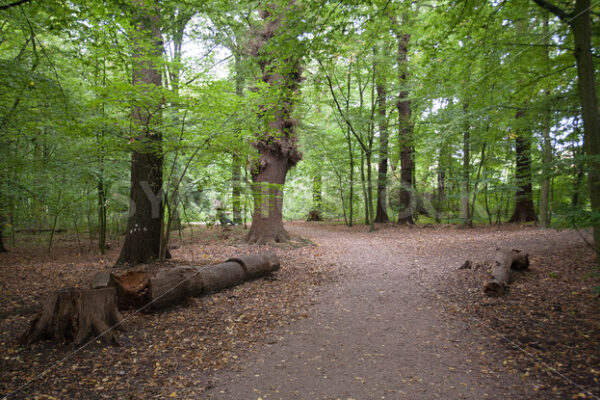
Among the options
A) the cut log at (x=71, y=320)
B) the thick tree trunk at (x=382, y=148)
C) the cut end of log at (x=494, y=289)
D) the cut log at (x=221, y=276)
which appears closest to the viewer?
the cut log at (x=71, y=320)

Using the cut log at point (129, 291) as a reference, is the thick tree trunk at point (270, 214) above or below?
above

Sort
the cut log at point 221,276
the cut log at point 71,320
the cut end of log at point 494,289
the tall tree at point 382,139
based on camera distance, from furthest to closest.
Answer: the tall tree at point 382,139
the cut log at point 221,276
the cut end of log at point 494,289
the cut log at point 71,320

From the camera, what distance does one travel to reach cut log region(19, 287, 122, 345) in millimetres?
3502

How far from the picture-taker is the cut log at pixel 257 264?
6.34 metres

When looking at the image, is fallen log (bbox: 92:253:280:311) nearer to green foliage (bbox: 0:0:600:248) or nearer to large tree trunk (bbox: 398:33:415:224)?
green foliage (bbox: 0:0:600:248)

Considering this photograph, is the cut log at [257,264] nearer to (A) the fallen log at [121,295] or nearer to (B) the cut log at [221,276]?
(A) the fallen log at [121,295]

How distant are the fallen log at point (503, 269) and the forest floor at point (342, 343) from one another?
0.22 meters

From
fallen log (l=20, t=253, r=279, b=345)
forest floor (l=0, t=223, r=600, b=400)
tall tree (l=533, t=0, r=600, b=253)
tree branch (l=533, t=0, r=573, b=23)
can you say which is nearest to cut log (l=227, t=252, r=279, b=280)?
fallen log (l=20, t=253, r=279, b=345)

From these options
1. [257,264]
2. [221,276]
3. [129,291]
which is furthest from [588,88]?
[129,291]

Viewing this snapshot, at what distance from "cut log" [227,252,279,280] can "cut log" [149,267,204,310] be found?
1.19 m

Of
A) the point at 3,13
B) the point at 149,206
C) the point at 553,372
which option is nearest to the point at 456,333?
the point at 553,372

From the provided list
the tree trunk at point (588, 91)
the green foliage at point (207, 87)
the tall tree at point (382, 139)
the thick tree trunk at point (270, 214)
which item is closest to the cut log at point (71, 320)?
the green foliage at point (207, 87)

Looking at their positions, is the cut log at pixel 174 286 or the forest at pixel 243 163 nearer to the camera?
the forest at pixel 243 163

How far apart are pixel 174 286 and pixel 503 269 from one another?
574 centimetres
